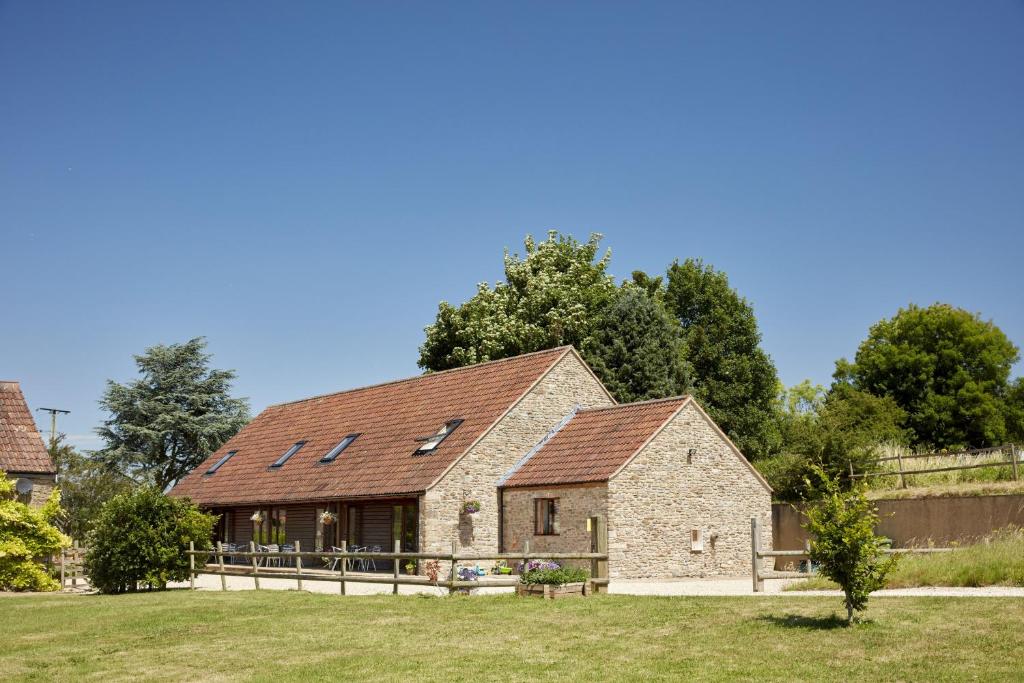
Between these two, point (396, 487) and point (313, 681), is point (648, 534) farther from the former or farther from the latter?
point (313, 681)

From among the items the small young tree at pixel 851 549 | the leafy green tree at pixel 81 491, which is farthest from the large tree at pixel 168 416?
the small young tree at pixel 851 549

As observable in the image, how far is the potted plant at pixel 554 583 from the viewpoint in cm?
2309

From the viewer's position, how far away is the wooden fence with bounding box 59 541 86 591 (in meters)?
33.8

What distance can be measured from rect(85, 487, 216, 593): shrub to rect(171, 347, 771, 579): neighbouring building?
5604 millimetres

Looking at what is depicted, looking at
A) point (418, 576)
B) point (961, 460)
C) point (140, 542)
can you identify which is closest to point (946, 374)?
point (961, 460)

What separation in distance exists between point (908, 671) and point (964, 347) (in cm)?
5212

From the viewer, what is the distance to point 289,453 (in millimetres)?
A: 41750

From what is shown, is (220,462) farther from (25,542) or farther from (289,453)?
(25,542)

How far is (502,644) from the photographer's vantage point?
1777 cm

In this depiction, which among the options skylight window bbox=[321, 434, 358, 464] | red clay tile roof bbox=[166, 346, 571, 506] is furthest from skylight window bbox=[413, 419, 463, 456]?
skylight window bbox=[321, 434, 358, 464]

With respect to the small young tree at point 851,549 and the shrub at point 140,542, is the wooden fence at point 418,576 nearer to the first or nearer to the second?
the shrub at point 140,542

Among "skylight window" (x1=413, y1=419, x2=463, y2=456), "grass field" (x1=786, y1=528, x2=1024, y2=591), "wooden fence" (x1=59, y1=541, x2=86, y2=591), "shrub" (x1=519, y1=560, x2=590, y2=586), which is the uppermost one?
"skylight window" (x1=413, y1=419, x2=463, y2=456)

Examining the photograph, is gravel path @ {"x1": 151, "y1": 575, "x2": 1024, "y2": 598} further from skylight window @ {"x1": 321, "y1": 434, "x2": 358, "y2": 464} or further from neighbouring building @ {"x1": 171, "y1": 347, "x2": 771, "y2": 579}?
skylight window @ {"x1": 321, "y1": 434, "x2": 358, "y2": 464}

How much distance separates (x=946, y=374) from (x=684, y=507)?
37234mm
